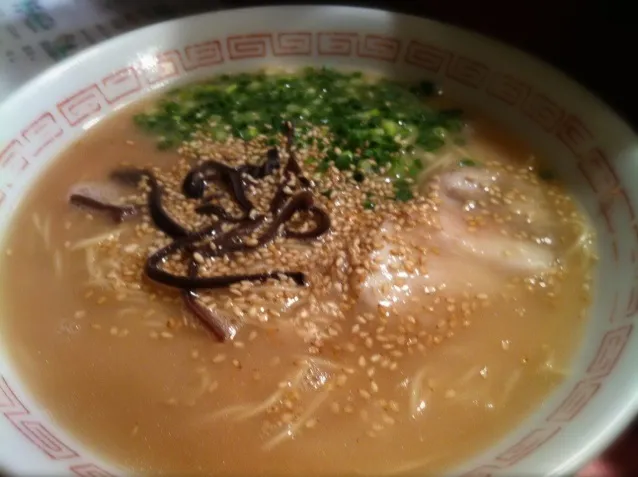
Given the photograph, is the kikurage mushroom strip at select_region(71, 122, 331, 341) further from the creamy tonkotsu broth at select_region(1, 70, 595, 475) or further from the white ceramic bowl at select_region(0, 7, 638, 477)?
the white ceramic bowl at select_region(0, 7, 638, 477)

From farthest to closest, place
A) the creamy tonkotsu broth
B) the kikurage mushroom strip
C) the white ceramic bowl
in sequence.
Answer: the kikurage mushroom strip → the creamy tonkotsu broth → the white ceramic bowl

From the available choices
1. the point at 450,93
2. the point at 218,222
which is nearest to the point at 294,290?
the point at 218,222

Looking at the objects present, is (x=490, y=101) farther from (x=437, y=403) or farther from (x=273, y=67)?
(x=437, y=403)

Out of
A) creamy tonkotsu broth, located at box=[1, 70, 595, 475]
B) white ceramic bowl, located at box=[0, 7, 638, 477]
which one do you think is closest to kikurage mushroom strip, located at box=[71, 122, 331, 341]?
creamy tonkotsu broth, located at box=[1, 70, 595, 475]

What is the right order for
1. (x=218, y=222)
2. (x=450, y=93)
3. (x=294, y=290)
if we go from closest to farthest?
(x=294, y=290), (x=218, y=222), (x=450, y=93)

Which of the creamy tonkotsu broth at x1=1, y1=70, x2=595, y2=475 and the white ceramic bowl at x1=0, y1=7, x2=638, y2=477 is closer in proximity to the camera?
the white ceramic bowl at x1=0, y1=7, x2=638, y2=477

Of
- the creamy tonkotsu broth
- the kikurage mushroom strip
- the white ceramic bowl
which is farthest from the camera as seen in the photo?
the kikurage mushroom strip

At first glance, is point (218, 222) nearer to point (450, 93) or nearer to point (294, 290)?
point (294, 290)
